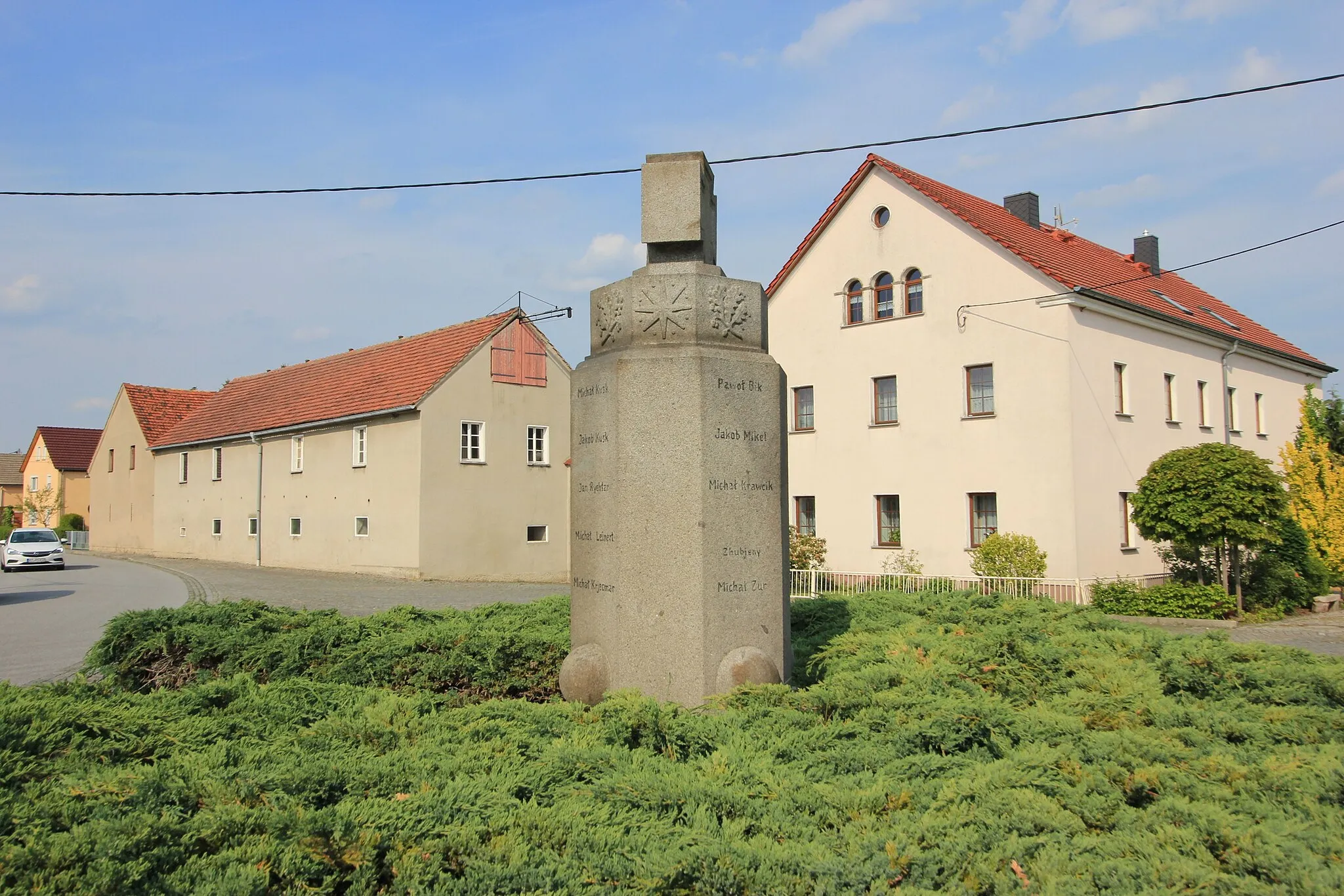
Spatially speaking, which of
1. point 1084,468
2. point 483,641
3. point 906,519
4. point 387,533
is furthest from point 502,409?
point 483,641

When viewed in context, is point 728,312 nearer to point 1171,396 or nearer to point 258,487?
point 1171,396

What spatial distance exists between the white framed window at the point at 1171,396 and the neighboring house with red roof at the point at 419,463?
56.3 ft

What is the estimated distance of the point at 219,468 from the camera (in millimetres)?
36719

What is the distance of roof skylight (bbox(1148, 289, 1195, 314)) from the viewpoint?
26375mm

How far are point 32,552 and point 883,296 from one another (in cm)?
3015

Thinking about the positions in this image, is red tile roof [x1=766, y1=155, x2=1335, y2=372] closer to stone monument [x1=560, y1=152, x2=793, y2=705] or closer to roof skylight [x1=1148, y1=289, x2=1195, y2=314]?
roof skylight [x1=1148, y1=289, x2=1195, y2=314]

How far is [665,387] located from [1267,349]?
2990 cm

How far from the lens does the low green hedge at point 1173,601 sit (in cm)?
1759

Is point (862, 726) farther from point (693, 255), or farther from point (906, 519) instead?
point (906, 519)

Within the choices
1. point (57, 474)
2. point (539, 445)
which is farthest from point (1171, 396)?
point (57, 474)

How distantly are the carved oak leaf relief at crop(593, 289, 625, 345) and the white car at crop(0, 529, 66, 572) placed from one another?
3395 centimetres

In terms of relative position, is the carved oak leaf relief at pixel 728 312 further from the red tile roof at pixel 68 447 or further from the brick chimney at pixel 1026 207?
the red tile roof at pixel 68 447

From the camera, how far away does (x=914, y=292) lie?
23.3m

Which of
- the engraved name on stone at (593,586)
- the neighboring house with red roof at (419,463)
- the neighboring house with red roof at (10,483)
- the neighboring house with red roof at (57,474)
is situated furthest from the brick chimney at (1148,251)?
the neighboring house with red roof at (10,483)
